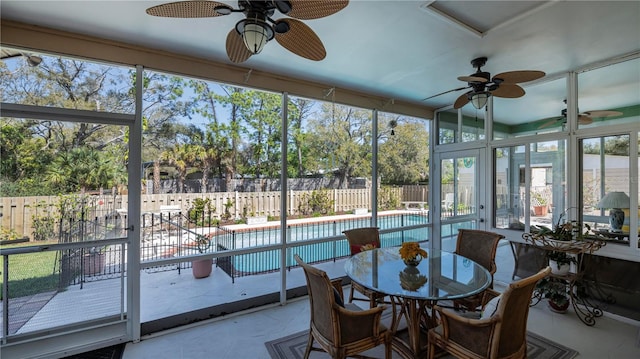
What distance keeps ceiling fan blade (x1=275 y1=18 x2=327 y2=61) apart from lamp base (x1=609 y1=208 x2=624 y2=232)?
3.62 m

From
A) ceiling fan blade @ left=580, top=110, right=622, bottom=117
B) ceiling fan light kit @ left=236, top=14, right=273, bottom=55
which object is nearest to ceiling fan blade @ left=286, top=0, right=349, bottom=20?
ceiling fan light kit @ left=236, top=14, right=273, bottom=55

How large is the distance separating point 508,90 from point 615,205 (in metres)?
1.84

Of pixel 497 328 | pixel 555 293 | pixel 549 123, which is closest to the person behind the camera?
pixel 497 328

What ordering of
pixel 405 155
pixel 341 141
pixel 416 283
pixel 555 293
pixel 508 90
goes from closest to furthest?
pixel 416 283 → pixel 508 90 → pixel 555 293 → pixel 341 141 → pixel 405 155

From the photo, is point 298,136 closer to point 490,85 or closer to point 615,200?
point 490,85

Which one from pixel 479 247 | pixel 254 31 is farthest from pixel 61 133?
pixel 479 247

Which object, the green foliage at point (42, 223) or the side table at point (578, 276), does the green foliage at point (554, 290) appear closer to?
the side table at point (578, 276)

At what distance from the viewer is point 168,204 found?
9.87ft

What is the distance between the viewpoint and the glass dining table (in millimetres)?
2037

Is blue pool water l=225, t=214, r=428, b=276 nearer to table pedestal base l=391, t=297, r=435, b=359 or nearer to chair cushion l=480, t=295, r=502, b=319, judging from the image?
table pedestal base l=391, t=297, r=435, b=359

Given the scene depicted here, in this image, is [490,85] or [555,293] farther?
[555,293]

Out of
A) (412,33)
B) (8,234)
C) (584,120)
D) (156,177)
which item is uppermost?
(412,33)

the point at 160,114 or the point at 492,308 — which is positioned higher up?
the point at 160,114

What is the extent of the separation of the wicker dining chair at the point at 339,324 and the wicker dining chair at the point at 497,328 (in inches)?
16.9
